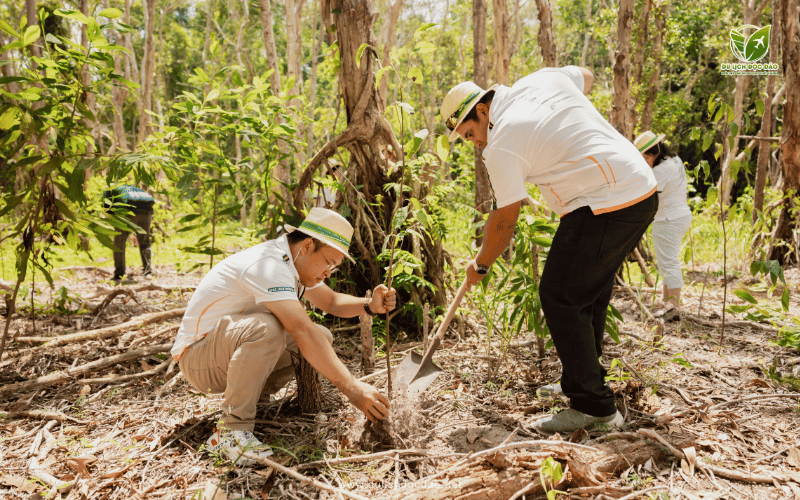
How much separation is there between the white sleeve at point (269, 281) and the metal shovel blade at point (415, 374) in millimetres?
916

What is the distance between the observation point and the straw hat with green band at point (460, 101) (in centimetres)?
229

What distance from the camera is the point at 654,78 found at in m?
8.37

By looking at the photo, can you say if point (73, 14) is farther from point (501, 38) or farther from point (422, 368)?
point (501, 38)

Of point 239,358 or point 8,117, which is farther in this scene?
point 8,117

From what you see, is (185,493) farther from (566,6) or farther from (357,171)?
(566,6)

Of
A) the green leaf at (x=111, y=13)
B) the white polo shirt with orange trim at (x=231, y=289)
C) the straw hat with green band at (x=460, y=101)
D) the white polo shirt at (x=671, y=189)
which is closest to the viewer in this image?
the white polo shirt with orange trim at (x=231, y=289)

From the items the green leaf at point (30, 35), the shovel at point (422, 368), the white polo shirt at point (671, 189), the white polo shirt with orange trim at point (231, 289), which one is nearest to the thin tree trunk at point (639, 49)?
the white polo shirt at point (671, 189)

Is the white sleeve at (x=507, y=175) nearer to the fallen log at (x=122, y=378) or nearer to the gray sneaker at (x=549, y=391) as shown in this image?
the gray sneaker at (x=549, y=391)

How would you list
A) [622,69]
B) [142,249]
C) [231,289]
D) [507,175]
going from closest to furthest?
[507,175] < [231,289] < [622,69] < [142,249]

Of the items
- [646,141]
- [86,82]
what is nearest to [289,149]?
[646,141]

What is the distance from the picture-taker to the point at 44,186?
2.69m

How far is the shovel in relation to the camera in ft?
8.73

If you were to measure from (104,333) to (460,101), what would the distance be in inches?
117

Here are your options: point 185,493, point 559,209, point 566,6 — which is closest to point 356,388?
point 185,493
